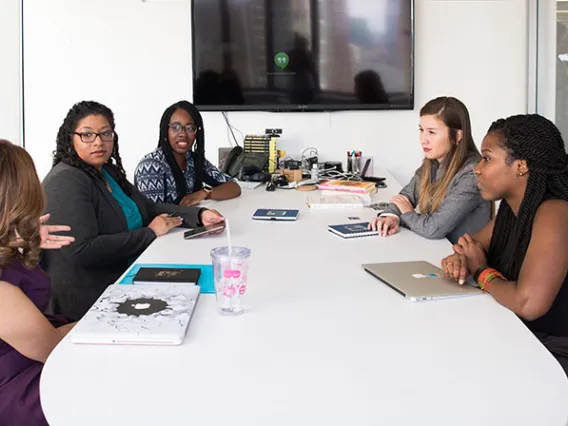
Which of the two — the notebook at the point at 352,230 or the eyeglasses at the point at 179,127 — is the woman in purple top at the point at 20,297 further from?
the eyeglasses at the point at 179,127

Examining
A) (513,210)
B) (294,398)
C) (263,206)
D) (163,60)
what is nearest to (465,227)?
(513,210)

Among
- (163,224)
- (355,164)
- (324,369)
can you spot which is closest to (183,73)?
(355,164)

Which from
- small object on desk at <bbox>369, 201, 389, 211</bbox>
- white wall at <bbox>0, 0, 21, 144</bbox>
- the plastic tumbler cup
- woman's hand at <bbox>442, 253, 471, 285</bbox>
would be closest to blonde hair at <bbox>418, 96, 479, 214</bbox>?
small object on desk at <bbox>369, 201, 389, 211</bbox>

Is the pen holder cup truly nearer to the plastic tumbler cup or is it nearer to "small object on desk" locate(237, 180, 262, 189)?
"small object on desk" locate(237, 180, 262, 189)

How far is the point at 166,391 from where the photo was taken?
3.38 feet

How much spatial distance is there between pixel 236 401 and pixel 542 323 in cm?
101

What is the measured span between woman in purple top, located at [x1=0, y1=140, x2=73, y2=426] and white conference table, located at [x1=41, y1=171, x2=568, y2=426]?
0.18 meters

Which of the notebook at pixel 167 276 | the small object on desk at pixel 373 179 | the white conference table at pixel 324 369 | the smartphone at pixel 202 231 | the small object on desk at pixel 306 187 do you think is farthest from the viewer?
the small object on desk at pixel 373 179

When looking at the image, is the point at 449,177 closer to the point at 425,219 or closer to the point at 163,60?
the point at 425,219

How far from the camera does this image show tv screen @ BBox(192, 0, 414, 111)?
430 cm

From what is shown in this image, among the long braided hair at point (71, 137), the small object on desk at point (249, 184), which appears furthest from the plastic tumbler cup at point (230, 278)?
the small object on desk at point (249, 184)

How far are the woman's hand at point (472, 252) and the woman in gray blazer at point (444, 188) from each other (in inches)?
12.7

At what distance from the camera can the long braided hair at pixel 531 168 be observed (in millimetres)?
1650

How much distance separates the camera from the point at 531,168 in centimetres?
169
